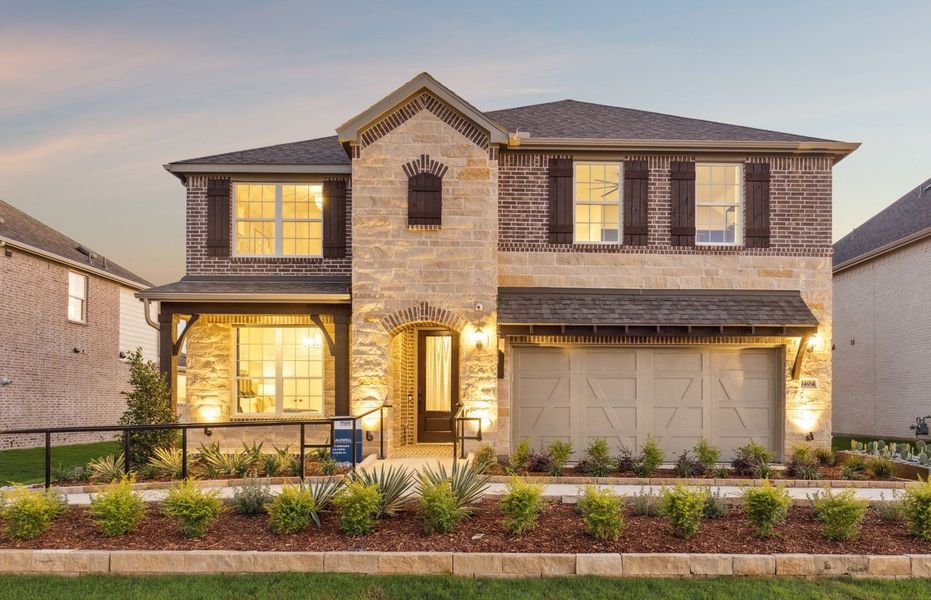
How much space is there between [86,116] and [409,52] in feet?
31.4

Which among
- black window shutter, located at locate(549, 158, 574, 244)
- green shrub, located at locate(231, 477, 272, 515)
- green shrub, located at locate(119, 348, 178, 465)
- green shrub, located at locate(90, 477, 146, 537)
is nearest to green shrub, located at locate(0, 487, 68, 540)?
green shrub, located at locate(90, 477, 146, 537)

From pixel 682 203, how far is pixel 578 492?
7.27 meters

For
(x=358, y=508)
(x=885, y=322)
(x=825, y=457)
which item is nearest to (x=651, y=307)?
(x=825, y=457)

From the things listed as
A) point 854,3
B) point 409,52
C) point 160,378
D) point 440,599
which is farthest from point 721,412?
point 409,52

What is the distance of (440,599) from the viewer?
5824 millimetres

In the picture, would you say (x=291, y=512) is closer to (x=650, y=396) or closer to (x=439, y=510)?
(x=439, y=510)

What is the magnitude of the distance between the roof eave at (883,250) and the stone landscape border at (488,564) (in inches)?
587

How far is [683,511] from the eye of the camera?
6.84m

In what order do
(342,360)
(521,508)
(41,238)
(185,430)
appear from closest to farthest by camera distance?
1. (521,508)
2. (185,430)
3. (342,360)
4. (41,238)

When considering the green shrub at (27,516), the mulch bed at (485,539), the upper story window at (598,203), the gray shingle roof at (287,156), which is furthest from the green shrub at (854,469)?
the green shrub at (27,516)

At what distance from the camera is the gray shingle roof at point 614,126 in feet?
45.5

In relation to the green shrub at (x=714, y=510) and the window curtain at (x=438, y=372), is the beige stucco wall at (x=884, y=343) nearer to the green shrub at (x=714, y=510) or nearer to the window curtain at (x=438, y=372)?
the window curtain at (x=438, y=372)

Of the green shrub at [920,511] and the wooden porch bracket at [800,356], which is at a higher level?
the wooden porch bracket at [800,356]

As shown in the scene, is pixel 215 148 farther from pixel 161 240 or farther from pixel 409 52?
pixel 409 52
